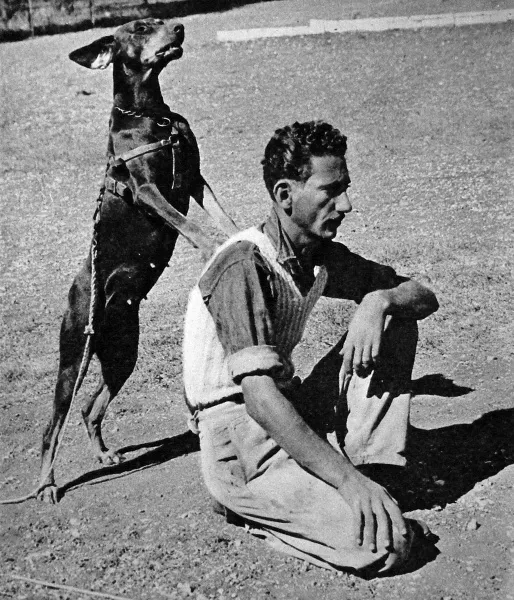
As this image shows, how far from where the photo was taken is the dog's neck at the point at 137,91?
384 centimetres

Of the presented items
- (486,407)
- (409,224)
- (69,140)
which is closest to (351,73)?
(69,140)

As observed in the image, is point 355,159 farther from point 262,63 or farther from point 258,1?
point 258,1

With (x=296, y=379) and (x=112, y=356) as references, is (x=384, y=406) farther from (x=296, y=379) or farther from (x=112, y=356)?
(x=112, y=356)

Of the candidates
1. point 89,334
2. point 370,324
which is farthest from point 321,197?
point 89,334

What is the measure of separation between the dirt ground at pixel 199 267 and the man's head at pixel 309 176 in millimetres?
1174

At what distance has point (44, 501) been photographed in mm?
3762

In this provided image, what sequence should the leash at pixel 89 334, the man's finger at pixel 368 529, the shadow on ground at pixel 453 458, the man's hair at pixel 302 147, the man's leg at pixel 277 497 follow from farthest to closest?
the leash at pixel 89 334 < the shadow on ground at pixel 453 458 < the man's hair at pixel 302 147 < the man's leg at pixel 277 497 < the man's finger at pixel 368 529

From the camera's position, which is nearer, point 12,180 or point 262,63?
point 12,180

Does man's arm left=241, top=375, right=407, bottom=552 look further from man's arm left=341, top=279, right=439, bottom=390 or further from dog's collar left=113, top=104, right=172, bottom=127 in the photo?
dog's collar left=113, top=104, right=172, bottom=127

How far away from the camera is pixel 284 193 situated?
3.13m

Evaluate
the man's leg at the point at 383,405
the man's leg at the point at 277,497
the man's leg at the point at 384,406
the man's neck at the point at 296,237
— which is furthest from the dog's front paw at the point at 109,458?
the man's neck at the point at 296,237

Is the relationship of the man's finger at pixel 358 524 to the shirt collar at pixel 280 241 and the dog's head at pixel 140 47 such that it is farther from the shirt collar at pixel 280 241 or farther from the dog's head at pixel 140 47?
the dog's head at pixel 140 47

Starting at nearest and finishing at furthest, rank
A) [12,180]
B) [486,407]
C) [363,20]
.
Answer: [486,407] < [12,180] < [363,20]

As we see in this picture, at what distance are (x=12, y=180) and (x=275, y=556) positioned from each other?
642cm
